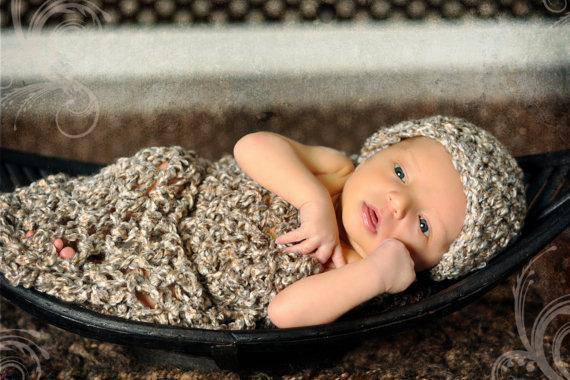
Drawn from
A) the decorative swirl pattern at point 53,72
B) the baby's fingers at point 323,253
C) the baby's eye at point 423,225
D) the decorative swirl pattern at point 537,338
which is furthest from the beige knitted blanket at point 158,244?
the decorative swirl pattern at point 537,338

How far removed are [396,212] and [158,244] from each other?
0.49m

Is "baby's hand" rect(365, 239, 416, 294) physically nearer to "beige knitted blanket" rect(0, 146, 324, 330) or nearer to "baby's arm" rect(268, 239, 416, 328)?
"baby's arm" rect(268, 239, 416, 328)

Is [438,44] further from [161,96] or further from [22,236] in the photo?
[22,236]

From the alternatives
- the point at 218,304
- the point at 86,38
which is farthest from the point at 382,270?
the point at 86,38

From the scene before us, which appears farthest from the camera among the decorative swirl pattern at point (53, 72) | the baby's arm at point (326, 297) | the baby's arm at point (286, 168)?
the decorative swirl pattern at point (53, 72)

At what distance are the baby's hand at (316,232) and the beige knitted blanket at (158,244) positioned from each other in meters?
0.03

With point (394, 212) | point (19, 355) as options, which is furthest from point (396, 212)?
A: point (19, 355)

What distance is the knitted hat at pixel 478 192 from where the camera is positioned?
48.5 inches

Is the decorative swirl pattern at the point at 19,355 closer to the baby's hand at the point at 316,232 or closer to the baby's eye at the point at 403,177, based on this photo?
the baby's hand at the point at 316,232

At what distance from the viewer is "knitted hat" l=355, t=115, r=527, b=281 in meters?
1.23

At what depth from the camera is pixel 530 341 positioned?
55.6 inches

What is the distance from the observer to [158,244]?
1225 millimetres

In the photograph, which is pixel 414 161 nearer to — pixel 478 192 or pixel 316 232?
pixel 478 192

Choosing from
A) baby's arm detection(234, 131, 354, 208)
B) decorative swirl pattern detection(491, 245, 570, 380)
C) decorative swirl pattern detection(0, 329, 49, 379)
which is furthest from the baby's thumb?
decorative swirl pattern detection(0, 329, 49, 379)
